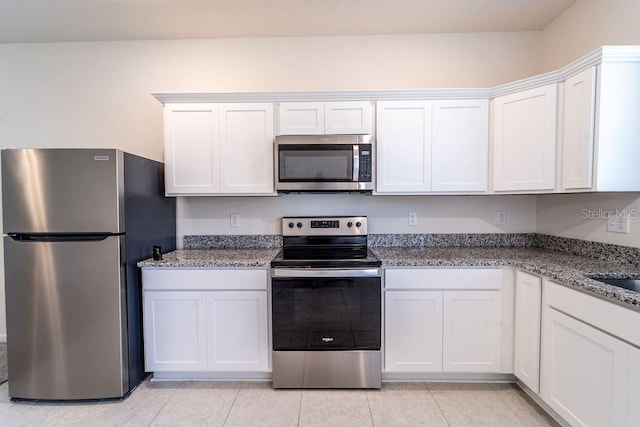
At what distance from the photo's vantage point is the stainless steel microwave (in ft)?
7.39

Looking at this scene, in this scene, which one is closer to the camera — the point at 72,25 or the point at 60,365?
the point at 60,365

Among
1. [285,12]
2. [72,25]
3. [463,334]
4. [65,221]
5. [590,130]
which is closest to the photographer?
[590,130]

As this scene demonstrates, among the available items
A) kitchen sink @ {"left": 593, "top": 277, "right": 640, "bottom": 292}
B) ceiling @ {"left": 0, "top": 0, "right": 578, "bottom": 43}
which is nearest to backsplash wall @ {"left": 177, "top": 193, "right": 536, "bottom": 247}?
kitchen sink @ {"left": 593, "top": 277, "right": 640, "bottom": 292}

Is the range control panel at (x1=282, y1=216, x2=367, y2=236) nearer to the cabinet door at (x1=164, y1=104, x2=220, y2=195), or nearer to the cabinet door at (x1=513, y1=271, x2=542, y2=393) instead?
the cabinet door at (x1=164, y1=104, x2=220, y2=195)

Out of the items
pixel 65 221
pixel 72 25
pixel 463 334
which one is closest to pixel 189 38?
pixel 72 25

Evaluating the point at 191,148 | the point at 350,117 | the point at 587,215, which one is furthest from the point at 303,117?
the point at 587,215

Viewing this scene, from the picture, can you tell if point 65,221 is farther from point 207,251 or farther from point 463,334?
point 463,334

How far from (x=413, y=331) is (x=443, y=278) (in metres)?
0.42

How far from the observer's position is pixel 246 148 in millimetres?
2334

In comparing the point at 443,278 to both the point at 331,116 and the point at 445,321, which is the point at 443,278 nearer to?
the point at 445,321

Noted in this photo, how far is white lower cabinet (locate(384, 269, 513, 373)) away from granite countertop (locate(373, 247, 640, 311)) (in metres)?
0.07

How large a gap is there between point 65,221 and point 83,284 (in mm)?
416

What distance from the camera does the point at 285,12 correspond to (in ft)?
7.43

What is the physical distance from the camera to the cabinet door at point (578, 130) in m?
1.73
